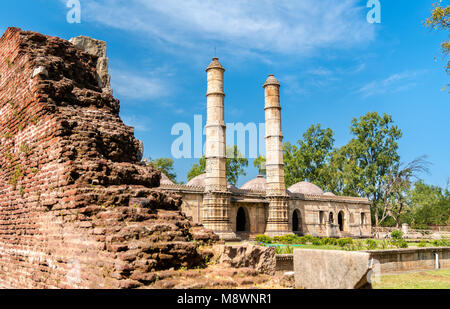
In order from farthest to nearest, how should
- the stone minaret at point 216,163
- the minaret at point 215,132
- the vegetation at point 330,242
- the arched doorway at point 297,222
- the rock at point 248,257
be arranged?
1. the arched doorway at point 297,222
2. the minaret at point 215,132
3. the stone minaret at point 216,163
4. the vegetation at point 330,242
5. the rock at point 248,257

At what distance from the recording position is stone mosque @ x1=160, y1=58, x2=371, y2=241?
17906 millimetres

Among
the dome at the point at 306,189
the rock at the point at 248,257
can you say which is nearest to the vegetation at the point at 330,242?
the dome at the point at 306,189

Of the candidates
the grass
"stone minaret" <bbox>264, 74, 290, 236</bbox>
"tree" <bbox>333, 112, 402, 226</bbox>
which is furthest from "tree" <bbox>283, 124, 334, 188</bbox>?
the grass

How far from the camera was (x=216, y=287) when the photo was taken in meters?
3.80

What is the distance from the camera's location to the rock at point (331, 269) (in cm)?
312

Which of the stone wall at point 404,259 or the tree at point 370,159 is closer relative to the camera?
the stone wall at point 404,259

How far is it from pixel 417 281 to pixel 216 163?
35.5 feet

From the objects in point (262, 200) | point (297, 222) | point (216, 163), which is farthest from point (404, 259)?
point (297, 222)

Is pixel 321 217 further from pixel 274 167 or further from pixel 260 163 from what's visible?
pixel 260 163

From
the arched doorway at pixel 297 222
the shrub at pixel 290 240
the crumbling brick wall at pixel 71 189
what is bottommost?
the shrub at pixel 290 240

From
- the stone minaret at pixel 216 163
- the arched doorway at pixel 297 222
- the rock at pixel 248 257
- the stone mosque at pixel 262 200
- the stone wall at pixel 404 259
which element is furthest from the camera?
the arched doorway at pixel 297 222

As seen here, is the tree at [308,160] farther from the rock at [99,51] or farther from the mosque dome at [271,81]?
the rock at [99,51]
